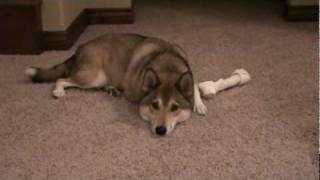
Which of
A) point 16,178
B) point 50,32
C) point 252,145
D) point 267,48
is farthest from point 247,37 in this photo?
point 16,178

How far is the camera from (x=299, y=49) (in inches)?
106

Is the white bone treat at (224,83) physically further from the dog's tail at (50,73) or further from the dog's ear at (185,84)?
the dog's tail at (50,73)

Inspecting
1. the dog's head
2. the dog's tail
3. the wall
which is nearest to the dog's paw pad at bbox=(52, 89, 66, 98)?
the dog's tail

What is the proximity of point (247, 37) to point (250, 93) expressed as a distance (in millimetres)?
809

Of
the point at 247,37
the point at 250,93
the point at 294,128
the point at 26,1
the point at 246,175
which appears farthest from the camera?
the point at 247,37

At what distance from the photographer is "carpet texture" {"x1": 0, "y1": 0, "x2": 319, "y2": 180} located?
1637mm

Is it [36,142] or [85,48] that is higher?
[85,48]

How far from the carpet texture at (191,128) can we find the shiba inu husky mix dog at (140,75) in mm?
47

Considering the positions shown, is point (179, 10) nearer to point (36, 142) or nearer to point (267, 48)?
point (267, 48)

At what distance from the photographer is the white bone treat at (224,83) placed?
6.91 ft

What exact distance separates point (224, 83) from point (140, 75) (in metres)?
0.37

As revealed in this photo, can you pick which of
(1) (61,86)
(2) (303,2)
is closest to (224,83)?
(1) (61,86)

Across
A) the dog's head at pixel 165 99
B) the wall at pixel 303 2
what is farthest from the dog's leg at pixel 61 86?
the wall at pixel 303 2

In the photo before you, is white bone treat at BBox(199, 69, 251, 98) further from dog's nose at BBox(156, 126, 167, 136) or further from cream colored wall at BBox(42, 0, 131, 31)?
cream colored wall at BBox(42, 0, 131, 31)
